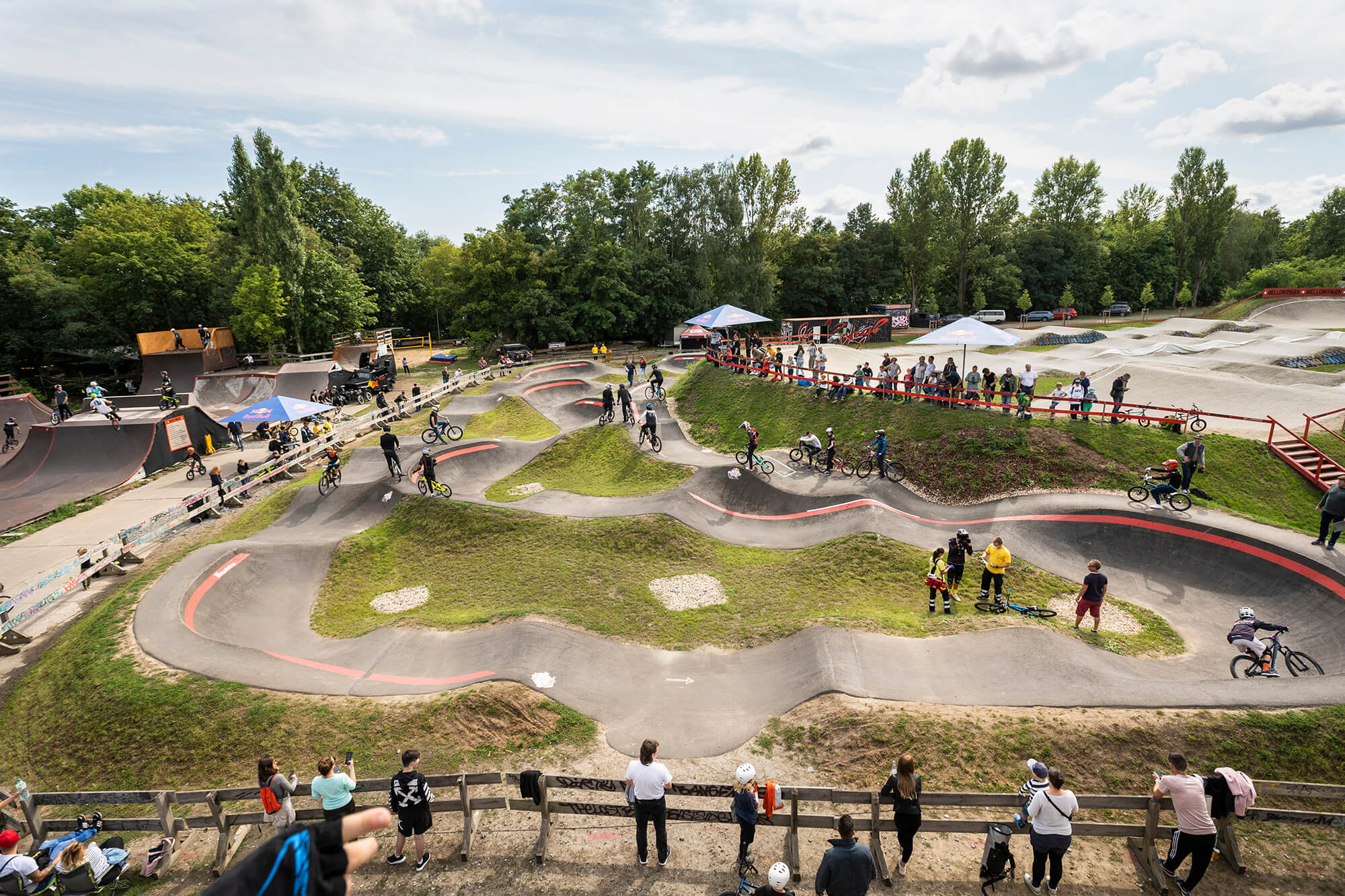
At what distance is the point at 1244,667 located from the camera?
11930 mm

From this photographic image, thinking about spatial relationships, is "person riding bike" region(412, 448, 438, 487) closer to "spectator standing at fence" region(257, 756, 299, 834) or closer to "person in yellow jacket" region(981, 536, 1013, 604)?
"spectator standing at fence" region(257, 756, 299, 834)

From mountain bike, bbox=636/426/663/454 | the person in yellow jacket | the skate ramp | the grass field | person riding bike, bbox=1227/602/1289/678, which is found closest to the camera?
person riding bike, bbox=1227/602/1289/678

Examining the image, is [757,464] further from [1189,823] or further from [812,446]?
[1189,823]

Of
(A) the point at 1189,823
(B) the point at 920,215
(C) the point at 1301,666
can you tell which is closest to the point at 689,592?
(A) the point at 1189,823

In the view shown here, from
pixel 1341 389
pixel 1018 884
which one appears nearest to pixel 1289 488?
pixel 1341 389

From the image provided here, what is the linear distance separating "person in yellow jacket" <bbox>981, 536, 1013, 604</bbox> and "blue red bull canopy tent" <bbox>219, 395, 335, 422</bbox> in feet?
85.2

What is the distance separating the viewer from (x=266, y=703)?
11.3m

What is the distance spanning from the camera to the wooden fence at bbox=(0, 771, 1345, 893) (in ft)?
25.5

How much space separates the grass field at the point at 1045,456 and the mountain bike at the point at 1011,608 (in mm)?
6369

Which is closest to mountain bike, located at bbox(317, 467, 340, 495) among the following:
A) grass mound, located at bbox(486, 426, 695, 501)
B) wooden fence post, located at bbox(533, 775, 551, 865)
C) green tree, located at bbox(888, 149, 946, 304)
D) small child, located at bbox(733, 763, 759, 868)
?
grass mound, located at bbox(486, 426, 695, 501)

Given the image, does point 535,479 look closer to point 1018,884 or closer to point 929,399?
point 929,399

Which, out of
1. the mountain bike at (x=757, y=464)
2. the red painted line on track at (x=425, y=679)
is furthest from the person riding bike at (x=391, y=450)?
the mountain bike at (x=757, y=464)

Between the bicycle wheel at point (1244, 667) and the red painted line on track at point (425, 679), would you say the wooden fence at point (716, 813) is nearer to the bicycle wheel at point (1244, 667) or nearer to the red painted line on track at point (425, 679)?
the red painted line on track at point (425, 679)

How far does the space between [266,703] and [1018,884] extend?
1289 centimetres
